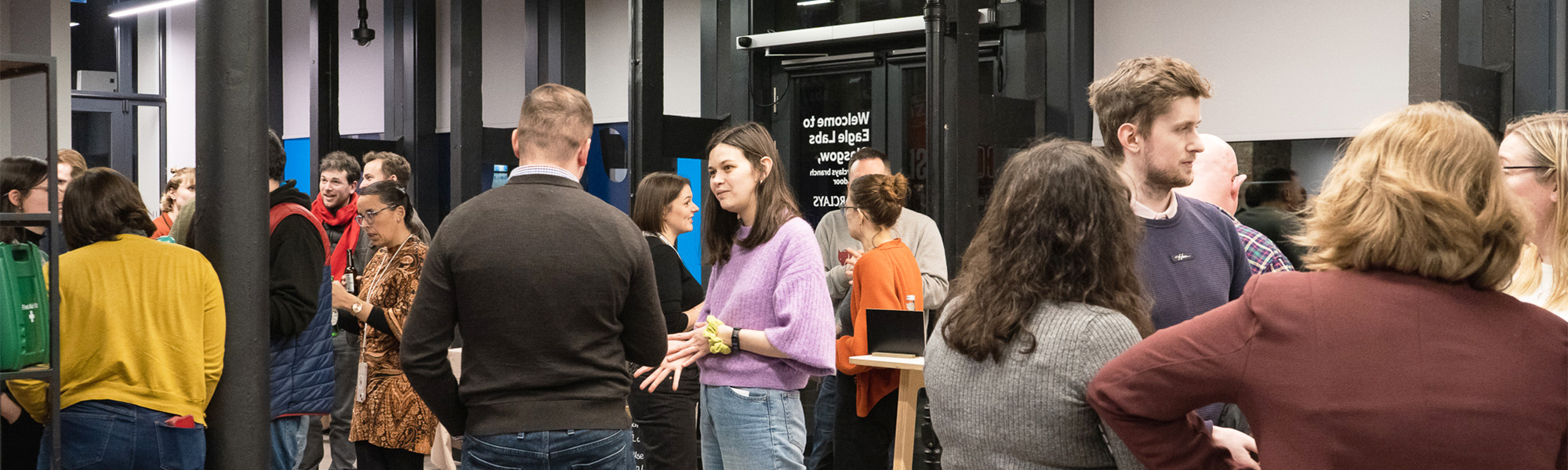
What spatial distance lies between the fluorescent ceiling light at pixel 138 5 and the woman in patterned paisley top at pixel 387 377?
5.92m

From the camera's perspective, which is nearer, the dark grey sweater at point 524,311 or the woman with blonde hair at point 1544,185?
the woman with blonde hair at point 1544,185

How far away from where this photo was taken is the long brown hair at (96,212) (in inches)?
98.0

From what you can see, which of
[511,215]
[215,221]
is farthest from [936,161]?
[215,221]

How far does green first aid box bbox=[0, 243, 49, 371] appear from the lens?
215cm

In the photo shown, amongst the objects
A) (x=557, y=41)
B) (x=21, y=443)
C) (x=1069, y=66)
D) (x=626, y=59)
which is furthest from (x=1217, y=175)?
(x=626, y=59)

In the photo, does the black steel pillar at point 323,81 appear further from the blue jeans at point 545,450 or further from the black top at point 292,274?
the blue jeans at point 545,450

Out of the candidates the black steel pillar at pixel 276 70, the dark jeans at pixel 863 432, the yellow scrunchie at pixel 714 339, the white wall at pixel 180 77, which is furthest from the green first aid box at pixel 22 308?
the white wall at pixel 180 77

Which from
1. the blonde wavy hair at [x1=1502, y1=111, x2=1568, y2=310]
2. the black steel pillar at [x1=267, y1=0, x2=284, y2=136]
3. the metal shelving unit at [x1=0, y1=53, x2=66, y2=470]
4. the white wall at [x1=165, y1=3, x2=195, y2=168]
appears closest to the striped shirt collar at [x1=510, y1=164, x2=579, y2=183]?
the metal shelving unit at [x1=0, y1=53, x2=66, y2=470]

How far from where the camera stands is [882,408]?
432 cm

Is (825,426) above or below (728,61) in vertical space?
below

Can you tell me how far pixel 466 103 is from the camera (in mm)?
6094

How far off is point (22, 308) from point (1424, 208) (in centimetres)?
246

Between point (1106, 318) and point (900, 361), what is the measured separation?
2.40 metres

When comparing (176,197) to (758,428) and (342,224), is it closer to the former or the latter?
(342,224)
